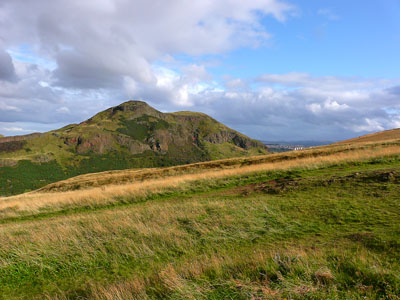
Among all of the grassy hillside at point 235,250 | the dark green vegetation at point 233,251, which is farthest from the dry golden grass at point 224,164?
the dark green vegetation at point 233,251

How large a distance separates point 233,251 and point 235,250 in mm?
165

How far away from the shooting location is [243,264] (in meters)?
5.95

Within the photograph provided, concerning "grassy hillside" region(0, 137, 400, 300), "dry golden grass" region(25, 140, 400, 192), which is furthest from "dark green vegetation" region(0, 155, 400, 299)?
"dry golden grass" region(25, 140, 400, 192)

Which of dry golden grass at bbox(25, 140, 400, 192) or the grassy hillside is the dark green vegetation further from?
dry golden grass at bbox(25, 140, 400, 192)

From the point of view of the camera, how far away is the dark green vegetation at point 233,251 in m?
5.01

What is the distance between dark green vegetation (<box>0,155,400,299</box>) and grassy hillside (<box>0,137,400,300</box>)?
0.03 meters

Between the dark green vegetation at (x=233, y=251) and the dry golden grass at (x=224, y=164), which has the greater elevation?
the dry golden grass at (x=224, y=164)

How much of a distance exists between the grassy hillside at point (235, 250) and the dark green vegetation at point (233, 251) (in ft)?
0.10

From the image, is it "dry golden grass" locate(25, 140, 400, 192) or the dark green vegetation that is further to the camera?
"dry golden grass" locate(25, 140, 400, 192)

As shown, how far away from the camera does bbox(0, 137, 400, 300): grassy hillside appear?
5016 mm

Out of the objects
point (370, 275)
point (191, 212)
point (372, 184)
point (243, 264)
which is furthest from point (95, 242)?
point (372, 184)

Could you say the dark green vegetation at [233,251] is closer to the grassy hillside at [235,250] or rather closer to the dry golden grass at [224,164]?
the grassy hillside at [235,250]

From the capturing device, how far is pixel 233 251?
7.31m

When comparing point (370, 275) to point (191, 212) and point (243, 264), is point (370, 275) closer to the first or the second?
point (243, 264)
